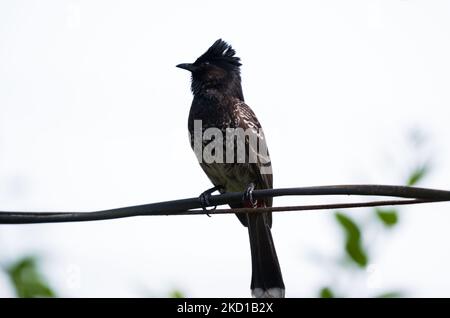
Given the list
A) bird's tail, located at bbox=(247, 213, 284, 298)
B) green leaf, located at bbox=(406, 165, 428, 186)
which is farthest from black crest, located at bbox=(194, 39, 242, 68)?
green leaf, located at bbox=(406, 165, 428, 186)

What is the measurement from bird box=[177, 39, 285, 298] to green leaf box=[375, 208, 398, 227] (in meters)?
2.38

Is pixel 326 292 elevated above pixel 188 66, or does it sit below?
below

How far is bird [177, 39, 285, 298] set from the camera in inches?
245

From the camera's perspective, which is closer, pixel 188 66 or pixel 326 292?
pixel 326 292

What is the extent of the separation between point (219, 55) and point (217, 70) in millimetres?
186

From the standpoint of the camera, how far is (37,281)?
350cm

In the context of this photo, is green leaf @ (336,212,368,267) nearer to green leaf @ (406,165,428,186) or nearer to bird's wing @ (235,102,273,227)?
green leaf @ (406,165,428,186)

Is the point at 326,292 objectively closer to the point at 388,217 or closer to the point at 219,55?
the point at 388,217

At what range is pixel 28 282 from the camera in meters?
3.50

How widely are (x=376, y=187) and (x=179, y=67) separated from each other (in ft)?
13.2

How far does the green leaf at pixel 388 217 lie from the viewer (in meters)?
3.65

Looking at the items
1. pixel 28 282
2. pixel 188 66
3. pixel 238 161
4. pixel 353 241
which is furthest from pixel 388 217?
pixel 188 66

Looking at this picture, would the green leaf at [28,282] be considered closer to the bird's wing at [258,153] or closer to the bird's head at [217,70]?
the bird's wing at [258,153]
